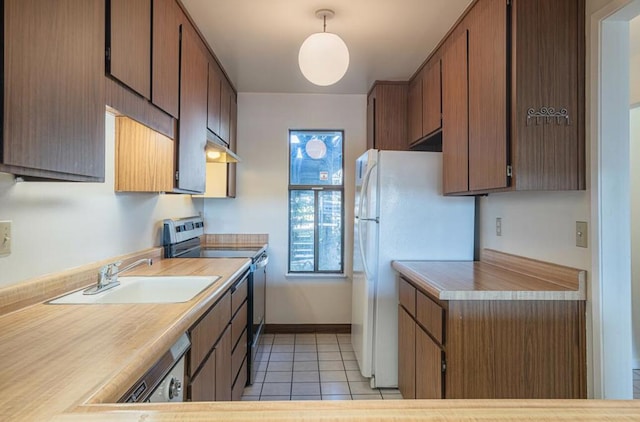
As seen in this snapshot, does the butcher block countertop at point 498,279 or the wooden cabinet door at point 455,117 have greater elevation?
the wooden cabinet door at point 455,117

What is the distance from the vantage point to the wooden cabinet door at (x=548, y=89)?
5.35 ft

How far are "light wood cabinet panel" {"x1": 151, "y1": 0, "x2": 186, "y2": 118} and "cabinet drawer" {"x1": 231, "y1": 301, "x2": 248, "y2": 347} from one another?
120 centimetres

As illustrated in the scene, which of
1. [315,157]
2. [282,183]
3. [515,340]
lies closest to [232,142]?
[282,183]

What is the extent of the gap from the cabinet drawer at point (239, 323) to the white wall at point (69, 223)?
0.74 m

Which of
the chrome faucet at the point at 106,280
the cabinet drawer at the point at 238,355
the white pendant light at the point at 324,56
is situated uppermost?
the white pendant light at the point at 324,56

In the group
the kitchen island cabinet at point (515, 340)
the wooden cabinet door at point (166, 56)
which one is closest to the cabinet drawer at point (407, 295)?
the kitchen island cabinet at point (515, 340)

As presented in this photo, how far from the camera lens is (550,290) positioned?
5.35ft

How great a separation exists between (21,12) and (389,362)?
2627 mm

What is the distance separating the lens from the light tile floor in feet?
8.16

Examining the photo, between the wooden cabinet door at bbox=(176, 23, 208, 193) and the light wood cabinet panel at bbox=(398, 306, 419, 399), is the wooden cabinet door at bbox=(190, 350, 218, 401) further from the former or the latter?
the light wood cabinet panel at bbox=(398, 306, 419, 399)

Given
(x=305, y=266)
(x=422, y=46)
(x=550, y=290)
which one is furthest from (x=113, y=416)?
(x=305, y=266)

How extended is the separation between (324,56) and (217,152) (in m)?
1.26

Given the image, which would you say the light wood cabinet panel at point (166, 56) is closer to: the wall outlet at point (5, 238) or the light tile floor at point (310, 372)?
the wall outlet at point (5, 238)

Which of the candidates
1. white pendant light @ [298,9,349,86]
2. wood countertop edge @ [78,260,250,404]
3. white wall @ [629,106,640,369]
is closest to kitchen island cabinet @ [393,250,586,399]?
wood countertop edge @ [78,260,250,404]
